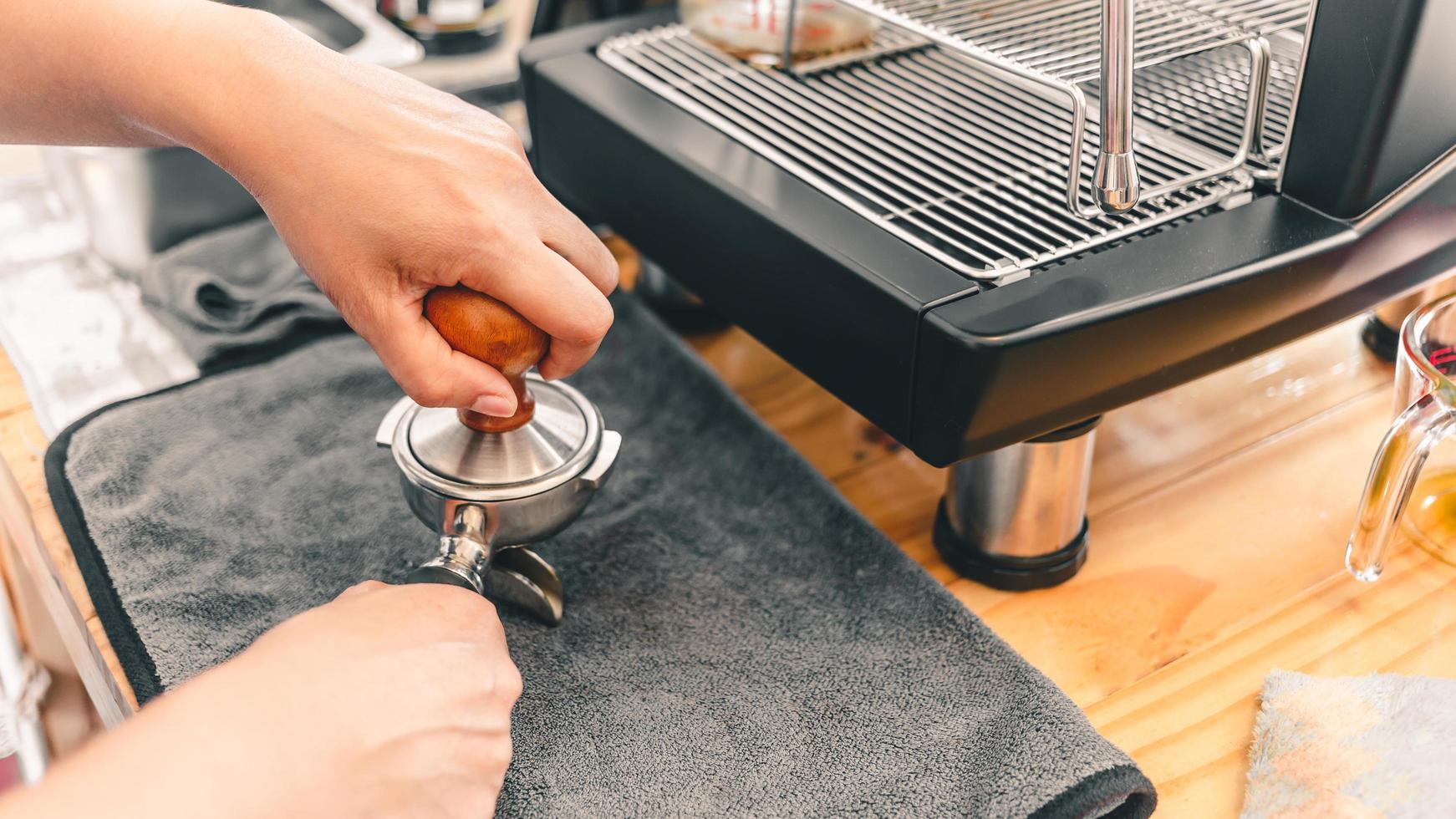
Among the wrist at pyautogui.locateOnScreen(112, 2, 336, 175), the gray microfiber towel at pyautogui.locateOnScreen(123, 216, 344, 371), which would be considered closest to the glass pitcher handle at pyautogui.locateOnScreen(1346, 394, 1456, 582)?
the wrist at pyautogui.locateOnScreen(112, 2, 336, 175)

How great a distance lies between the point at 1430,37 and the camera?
0.53 m

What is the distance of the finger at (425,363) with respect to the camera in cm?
49

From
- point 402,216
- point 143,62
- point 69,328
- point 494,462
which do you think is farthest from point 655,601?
point 69,328

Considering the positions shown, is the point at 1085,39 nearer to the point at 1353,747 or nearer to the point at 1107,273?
the point at 1107,273

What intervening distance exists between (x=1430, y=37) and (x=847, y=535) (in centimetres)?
35

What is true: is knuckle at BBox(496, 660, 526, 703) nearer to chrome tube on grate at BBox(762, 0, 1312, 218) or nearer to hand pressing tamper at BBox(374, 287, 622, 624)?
hand pressing tamper at BBox(374, 287, 622, 624)

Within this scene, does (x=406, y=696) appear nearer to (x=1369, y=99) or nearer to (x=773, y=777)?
(x=773, y=777)

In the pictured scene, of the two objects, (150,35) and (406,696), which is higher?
(150,35)

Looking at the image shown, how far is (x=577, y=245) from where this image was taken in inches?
20.4

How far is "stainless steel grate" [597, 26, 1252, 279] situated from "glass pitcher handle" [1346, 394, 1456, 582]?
135 mm

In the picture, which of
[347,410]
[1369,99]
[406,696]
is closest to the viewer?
[406,696]

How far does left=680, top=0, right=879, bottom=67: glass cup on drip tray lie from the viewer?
721mm

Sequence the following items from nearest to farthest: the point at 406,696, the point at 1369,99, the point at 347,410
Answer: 1. the point at 406,696
2. the point at 1369,99
3. the point at 347,410

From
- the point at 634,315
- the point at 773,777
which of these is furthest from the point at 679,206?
the point at 773,777
